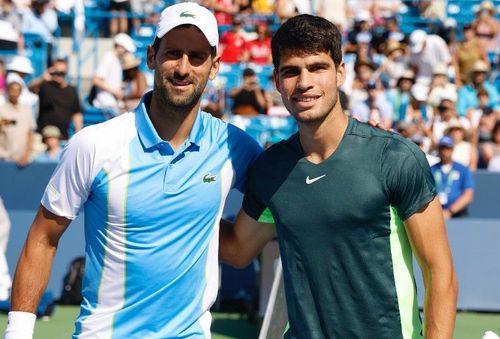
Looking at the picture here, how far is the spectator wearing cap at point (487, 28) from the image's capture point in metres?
17.4

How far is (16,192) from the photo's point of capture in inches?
451

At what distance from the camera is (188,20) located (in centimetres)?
421

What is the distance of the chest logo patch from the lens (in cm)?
435

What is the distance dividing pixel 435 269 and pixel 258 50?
1251 centimetres

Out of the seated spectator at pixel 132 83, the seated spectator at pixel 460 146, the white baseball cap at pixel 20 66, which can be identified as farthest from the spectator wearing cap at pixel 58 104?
the seated spectator at pixel 460 146

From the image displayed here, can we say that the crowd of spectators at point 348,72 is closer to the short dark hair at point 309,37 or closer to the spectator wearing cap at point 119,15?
the spectator wearing cap at point 119,15

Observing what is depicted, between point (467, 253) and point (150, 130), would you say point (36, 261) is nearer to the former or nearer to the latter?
point (150, 130)

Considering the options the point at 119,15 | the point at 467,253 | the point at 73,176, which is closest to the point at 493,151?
the point at 467,253

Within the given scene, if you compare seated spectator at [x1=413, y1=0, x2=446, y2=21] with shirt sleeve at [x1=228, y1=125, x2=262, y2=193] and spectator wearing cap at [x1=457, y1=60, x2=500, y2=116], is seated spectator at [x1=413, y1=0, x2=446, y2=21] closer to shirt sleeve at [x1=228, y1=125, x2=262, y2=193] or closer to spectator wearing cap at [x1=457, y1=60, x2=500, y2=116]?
spectator wearing cap at [x1=457, y1=60, x2=500, y2=116]

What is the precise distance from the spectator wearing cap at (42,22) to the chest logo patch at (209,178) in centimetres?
1225

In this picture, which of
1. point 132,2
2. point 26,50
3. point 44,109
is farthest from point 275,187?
point 132,2

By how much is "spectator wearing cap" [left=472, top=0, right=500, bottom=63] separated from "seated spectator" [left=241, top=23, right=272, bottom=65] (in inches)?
135

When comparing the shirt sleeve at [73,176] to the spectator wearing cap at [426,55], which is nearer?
the shirt sleeve at [73,176]

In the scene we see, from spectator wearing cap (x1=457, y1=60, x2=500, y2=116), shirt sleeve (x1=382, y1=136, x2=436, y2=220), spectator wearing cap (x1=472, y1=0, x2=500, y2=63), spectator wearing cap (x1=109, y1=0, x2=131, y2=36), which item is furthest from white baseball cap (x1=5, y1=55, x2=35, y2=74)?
shirt sleeve (x1=382, y1=136, x2=436, y2=220)
